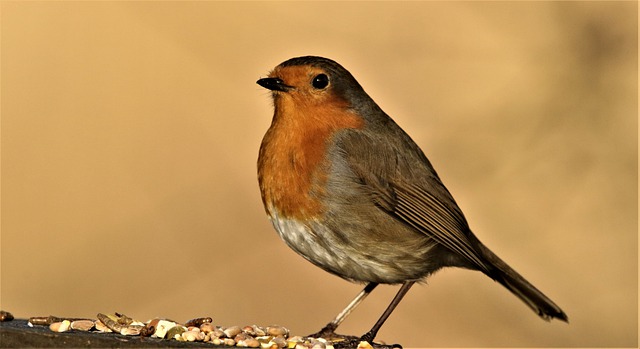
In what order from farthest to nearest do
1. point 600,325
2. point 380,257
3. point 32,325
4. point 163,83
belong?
point 163,83 < point 600,325 < point 380,257 < point 32,325

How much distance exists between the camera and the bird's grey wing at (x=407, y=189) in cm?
479

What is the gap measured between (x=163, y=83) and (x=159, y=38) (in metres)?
0.30

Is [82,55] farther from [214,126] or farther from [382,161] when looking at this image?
[382,161]

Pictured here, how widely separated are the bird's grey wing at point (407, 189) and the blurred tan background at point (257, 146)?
98 centimetres

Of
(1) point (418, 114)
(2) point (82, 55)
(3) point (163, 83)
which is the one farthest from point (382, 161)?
(2) point (82, 55)

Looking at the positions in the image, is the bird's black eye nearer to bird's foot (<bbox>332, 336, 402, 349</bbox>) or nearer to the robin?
the robin

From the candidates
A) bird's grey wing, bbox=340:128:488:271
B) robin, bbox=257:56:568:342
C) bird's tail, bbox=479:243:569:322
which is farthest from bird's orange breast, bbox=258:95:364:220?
bird's tail, bbox=479:243:569:322

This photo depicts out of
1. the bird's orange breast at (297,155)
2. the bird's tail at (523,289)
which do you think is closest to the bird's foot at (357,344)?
the bird's orange breast at (297,155)

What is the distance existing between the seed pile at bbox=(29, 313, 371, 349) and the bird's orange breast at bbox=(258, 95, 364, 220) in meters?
0.70

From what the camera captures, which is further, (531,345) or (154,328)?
(531,345)

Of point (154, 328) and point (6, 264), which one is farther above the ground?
point (6, 264)

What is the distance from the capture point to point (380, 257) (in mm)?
4645

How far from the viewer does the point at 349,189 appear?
4633mm

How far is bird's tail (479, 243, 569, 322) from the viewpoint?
17.4ft
